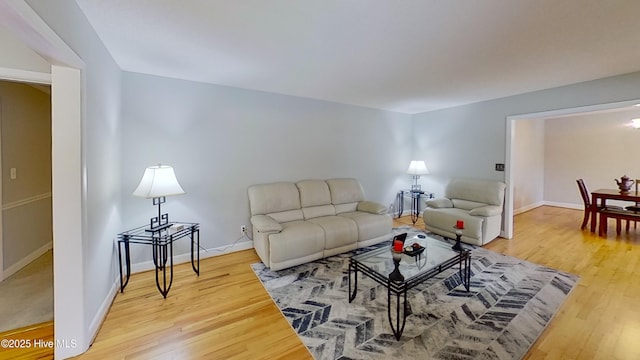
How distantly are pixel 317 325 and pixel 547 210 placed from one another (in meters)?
6.88

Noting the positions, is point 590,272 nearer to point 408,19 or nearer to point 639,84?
point 639,84

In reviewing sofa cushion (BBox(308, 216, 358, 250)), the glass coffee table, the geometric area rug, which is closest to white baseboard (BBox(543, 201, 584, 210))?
the geometric area rug

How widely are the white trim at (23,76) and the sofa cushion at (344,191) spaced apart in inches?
130

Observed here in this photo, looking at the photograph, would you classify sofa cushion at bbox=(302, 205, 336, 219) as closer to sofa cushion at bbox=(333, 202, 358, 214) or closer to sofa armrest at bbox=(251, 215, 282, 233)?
sofa cushion at bbox=(333, 202, 358, 214)

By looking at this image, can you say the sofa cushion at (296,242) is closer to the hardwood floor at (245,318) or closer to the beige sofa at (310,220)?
the beige sofa at (310,220)

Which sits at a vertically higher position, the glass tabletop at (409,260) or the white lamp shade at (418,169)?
the white lamp shade at (418,169)

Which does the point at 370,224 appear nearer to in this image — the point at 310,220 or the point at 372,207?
the point at 372,207

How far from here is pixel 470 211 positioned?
3.87 metres

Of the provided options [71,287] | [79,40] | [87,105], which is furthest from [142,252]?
[79,40]

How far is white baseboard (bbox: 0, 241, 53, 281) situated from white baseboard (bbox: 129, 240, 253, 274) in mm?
→ 1217

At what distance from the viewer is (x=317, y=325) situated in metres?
1.97

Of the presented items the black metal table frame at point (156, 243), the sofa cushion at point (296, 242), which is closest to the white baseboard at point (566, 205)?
the sofa cushion at point (296, 242)

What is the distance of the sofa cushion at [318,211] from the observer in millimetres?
3691

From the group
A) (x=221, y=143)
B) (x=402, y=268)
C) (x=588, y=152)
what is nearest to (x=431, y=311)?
(x=402, y=268)
